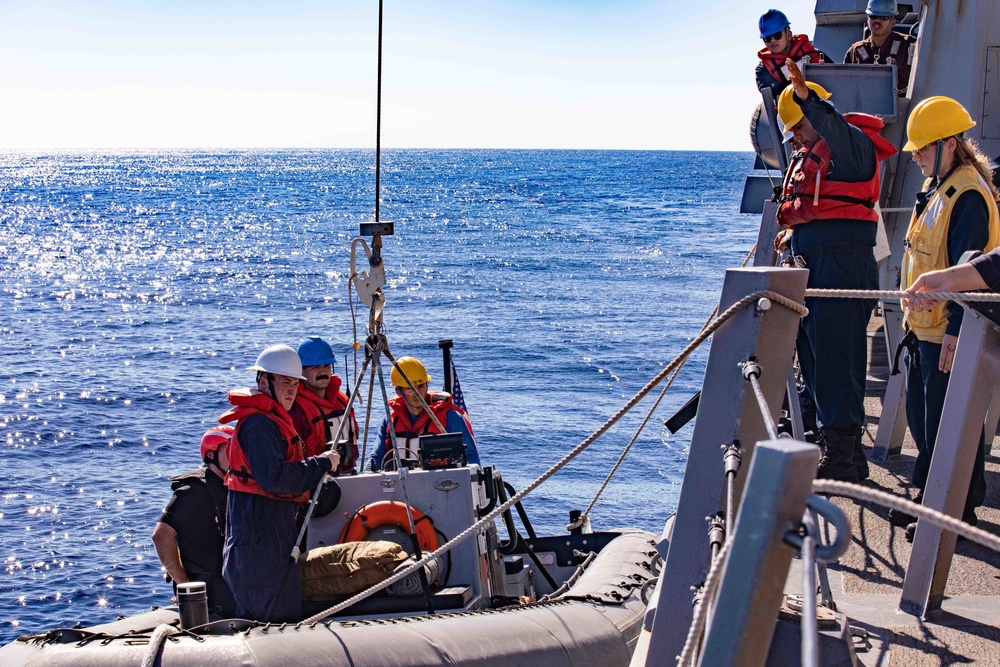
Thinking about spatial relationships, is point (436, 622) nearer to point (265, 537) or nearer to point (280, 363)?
point (265, 537)

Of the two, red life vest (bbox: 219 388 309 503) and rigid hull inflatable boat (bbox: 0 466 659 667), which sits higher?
red life vest (bbox: 219 388 309 503)

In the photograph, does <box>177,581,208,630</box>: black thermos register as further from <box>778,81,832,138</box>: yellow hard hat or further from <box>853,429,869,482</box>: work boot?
<box>778,81,832,138</box>: yellow hard hat

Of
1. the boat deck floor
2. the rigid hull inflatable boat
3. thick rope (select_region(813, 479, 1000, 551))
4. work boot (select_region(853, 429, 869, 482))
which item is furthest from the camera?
work boot (select_region(853, 429, 869, 482))

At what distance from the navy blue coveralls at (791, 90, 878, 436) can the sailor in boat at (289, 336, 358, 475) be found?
271 cm

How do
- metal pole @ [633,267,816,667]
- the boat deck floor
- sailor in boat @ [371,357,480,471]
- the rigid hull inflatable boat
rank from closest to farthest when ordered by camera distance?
1. metal pole @ [633,267,816,667]
2. the boat deck floor
3. the rigid hull inflatable boat
4. sailor in boat @ [371,357,480,471]

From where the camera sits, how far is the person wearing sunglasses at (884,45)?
840 cm

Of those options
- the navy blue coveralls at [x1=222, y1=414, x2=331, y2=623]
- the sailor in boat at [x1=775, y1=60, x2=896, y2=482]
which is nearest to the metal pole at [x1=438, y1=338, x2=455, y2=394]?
the navy blue coveralls at [x1=222, y1=414, x2=331, y2=623]

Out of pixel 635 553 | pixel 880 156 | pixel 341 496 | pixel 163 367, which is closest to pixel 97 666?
pixel 341 496

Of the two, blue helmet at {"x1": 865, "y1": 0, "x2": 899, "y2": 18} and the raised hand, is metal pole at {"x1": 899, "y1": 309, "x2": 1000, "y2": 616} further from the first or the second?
blue helmet at {"x1": 865, "y1": 0, "x2": 899, "y2": 18}

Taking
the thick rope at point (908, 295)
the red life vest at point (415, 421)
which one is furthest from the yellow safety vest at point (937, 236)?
the red life vest at point (415, 421)

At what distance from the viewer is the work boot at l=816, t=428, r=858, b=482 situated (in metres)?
4.80

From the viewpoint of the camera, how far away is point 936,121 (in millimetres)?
4039

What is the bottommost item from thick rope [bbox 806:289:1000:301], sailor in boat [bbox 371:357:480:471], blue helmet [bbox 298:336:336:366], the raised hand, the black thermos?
the black thermos

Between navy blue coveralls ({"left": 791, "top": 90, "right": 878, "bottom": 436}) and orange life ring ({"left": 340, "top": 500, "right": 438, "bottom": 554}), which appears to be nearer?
navy blue coveralls ({"left": 791, "top": 90, "right": 878, "bottom": 436})
